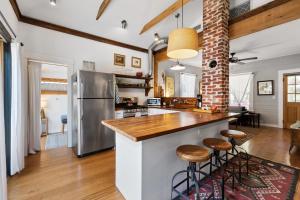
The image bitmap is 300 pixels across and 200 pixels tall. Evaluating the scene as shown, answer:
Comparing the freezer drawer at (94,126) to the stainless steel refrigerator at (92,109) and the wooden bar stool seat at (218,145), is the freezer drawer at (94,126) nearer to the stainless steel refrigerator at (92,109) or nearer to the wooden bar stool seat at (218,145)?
the stainless steel refrigerator at (92,109)

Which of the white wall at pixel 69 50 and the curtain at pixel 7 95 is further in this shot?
the white wall at pixel 69 50

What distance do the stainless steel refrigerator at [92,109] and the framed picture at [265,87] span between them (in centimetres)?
634

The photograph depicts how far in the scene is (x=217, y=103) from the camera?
290 cm

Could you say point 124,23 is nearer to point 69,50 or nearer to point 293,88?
point 69,50

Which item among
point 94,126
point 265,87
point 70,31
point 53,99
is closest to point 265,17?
point 94,126

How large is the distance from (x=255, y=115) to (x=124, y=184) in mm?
6317

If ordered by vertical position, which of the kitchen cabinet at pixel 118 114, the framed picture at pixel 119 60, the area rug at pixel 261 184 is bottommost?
the area rug at pixel 261 184

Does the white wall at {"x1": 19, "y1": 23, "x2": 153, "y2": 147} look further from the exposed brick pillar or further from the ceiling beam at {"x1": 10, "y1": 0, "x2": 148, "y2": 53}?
the exposed brick pillar

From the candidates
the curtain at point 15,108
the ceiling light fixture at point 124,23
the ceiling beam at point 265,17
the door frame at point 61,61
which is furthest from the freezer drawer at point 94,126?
the ceiling beam at point 265,17

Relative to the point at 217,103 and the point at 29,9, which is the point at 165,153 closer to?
the point at 217,103

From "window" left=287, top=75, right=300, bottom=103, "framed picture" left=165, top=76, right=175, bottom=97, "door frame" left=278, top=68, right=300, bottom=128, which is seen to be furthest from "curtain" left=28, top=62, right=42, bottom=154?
"window" left=287, top=75, right=300, bottom=103

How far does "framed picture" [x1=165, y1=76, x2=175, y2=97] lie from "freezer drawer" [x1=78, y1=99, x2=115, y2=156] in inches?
116

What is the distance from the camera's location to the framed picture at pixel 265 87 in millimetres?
6009

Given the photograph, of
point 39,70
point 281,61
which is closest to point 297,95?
point 281,61
